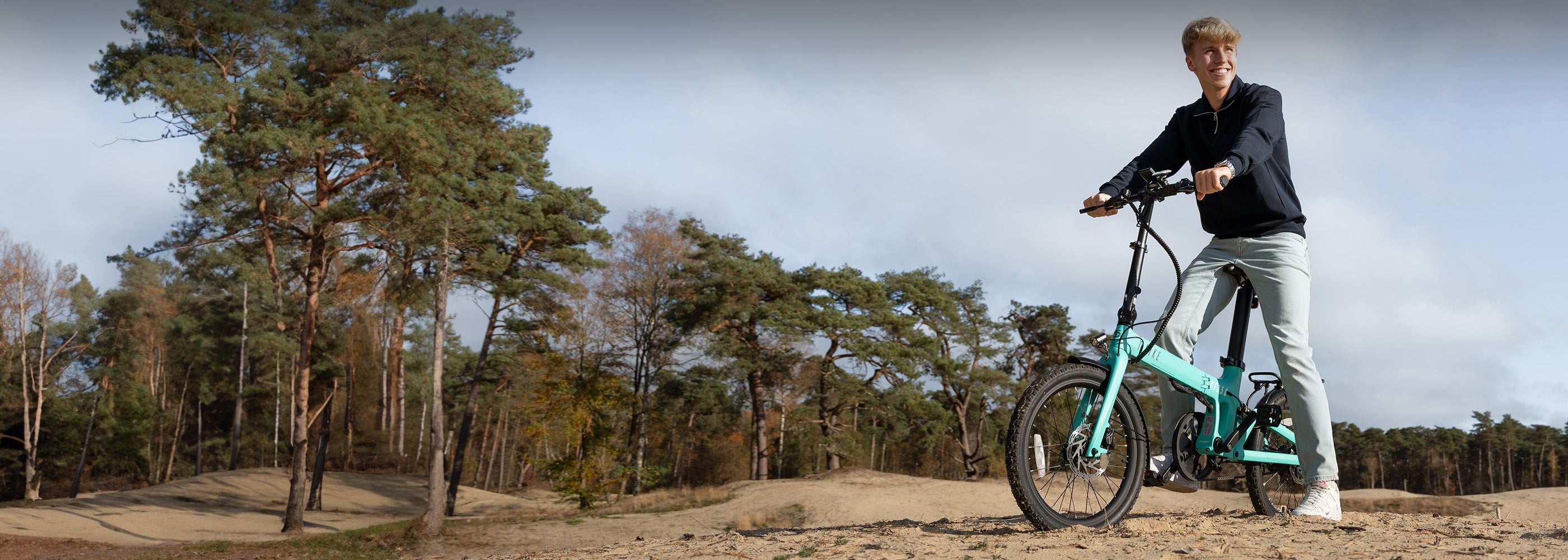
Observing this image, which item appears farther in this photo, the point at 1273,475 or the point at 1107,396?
the point at 1273,475

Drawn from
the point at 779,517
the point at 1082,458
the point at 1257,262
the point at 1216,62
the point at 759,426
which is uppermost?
the point at 1216,62

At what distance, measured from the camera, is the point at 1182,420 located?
3.37 meters

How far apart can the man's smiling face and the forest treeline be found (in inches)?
715

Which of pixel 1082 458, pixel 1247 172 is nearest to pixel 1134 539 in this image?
pixel 1082 458

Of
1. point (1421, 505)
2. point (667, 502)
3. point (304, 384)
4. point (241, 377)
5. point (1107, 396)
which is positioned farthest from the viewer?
point (241, 377)

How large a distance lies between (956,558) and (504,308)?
2259cm

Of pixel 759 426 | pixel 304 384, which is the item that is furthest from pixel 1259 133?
pixel 759 426

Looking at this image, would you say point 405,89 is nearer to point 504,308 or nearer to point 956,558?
point 504,308

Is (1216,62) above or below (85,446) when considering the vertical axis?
above

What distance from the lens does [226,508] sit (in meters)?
30.0

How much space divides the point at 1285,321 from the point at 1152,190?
74 cm

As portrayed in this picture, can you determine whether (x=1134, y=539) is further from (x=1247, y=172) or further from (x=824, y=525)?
(x=824, y=525)

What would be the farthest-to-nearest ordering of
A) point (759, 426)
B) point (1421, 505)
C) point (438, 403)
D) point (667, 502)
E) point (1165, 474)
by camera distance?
point (759, 426), point (667, 502), point (438, 403), point (1421, 505), point (1165, 474)

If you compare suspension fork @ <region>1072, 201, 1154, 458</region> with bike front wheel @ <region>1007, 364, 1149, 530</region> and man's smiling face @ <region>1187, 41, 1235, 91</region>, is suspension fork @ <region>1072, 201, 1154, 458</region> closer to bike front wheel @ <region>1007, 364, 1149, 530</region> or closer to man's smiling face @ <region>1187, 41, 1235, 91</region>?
bike front wheel @ <region>1007, 364, 1149, 530</region>
